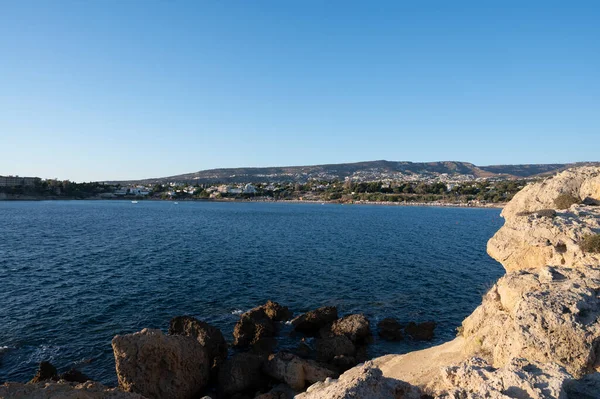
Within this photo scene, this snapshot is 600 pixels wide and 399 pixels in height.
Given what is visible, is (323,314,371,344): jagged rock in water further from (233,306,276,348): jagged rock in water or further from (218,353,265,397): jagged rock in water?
(218,353,265,397): jagged rock in water

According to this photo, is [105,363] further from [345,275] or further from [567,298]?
[345,275]

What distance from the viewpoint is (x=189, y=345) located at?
15.0 m

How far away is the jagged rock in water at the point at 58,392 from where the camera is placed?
8.52 metres

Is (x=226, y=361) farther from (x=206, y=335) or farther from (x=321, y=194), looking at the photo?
(x=321, y=194)

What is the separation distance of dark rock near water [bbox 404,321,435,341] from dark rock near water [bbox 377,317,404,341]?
544mm

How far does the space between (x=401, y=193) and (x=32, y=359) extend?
163485mm

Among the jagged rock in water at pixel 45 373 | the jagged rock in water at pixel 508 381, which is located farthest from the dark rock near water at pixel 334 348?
the jagged rock in water at pixel 45 373

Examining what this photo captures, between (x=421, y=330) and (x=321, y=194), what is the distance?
548ft

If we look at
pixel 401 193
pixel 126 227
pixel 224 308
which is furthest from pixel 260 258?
pixel 401 193

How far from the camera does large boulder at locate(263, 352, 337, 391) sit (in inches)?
565

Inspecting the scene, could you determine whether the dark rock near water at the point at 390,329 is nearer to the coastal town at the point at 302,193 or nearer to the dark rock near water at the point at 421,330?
the dark rock near water at the point at 421,330

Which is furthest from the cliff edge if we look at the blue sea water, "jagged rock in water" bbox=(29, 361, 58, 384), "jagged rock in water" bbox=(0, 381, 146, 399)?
"jagged rock in water" bbox=(29, 361, 58, 384)

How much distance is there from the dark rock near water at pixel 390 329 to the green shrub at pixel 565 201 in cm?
1049

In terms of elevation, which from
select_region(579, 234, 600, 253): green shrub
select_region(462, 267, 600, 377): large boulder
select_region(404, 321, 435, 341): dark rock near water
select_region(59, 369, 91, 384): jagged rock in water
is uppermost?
select_region(579, 234, 600, 253): green shrub
